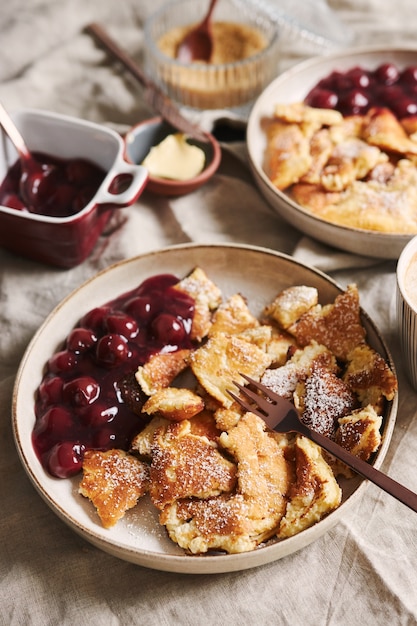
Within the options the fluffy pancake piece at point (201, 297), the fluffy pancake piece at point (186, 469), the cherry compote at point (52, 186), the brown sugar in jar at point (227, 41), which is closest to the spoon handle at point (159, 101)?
the brown sugar in jar at point (227, 41)

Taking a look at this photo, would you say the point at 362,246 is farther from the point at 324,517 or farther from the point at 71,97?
the point at 71,97

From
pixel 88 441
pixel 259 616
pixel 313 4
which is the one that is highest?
pixel 313 4

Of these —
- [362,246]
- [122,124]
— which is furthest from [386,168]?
[122,124]

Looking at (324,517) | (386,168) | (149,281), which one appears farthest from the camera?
(386,168)

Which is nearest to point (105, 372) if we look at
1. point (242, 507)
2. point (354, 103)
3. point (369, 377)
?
point (242, 507)

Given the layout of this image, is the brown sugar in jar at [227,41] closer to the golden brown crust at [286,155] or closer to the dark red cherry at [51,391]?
the golden brown crust at [286,155]

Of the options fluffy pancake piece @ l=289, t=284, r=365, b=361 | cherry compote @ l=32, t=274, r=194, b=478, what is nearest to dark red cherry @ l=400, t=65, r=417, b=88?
fluffy pancake piece @ l=289, t=284, r=365, b=361

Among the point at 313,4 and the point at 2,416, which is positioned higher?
the point at 313,4

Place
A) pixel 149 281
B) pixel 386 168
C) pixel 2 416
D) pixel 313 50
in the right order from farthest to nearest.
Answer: pixel 313 50 → pixel 386 168 → pixel 149 281 → pixel 2 416
